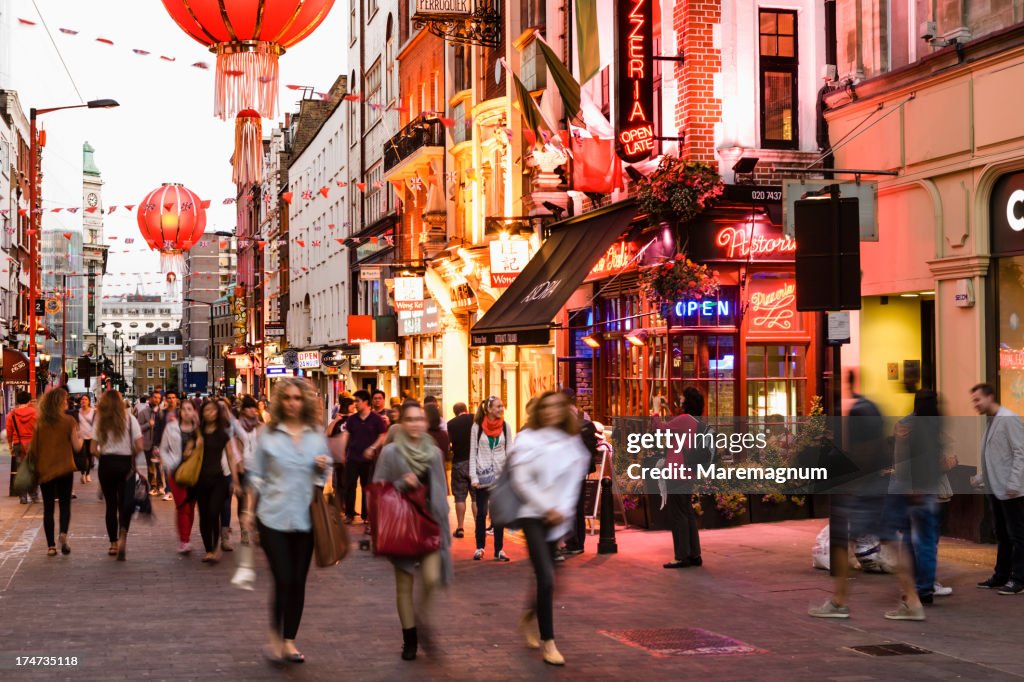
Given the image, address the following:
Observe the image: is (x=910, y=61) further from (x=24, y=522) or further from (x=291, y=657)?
(x=24, y=522)

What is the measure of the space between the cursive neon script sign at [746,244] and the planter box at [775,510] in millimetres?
3622

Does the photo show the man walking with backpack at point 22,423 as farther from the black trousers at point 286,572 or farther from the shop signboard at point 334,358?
the shop signboard at point 334,358

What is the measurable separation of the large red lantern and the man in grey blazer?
52.9 feet

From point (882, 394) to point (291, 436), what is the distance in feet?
38.7

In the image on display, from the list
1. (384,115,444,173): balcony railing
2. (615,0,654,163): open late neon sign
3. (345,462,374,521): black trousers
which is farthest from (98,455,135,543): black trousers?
(384,115,444,173): balcony railing

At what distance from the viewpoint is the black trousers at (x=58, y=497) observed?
14508 mm

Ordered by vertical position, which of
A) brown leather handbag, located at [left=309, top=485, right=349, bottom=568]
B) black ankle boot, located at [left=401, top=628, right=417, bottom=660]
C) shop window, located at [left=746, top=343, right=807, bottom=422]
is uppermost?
shop window, located at [left=746, top=343, right=807, bottom=422]

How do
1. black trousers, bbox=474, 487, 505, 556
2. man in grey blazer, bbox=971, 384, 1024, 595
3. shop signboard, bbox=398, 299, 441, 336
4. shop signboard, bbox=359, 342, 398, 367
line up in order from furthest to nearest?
1. shop signboard, bbox=359, 342, 398, 367
2. shop signboard, bbox=398, 299, 441, 336
3. black trousers, bbox=474, 487, 505, 556
4. man in grey blazer, bbox=971, 384, 1024, 595

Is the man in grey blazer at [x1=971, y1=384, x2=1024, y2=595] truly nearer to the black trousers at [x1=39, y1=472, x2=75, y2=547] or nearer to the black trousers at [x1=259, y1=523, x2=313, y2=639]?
the black trousers at [x1=259, y1=523, x2=313, y2=639]

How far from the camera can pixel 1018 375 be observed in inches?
599

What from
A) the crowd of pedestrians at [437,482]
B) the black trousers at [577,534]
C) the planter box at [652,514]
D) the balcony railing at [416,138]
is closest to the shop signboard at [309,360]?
the balcony railing at [416,138]

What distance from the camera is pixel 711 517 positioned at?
17047 mm

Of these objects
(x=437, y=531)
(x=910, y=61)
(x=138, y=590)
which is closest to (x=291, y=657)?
(x=437, y=531)

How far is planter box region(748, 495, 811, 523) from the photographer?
17.3 m
